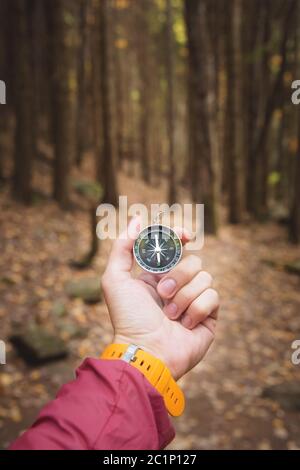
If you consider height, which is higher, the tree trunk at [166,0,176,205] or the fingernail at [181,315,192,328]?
the tree trunk at [166,0,176,205]

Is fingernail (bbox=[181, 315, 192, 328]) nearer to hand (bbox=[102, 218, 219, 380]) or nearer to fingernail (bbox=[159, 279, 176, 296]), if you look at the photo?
hand (bbox=[102, 218, 219, 380])

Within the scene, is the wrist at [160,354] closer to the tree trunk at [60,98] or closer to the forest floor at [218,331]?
the forest floor at [218,331]

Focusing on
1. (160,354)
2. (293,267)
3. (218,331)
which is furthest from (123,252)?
(293,267)

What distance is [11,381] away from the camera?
5.35m

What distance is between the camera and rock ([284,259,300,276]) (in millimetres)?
10156

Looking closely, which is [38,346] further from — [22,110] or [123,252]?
[22,110]

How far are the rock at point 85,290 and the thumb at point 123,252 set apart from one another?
5.23 meters

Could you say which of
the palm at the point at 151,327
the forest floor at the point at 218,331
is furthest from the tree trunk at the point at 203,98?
the palm at the point at 151,327

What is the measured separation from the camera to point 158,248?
2.26 m

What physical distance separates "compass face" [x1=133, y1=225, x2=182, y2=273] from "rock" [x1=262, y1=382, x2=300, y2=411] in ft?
13.5

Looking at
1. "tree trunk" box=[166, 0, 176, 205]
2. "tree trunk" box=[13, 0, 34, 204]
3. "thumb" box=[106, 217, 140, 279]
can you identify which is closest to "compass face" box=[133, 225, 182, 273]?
"thumb" box=[106, 217, 140, 279]

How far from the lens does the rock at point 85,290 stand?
740 cm

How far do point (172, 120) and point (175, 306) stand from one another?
14.7 metres
